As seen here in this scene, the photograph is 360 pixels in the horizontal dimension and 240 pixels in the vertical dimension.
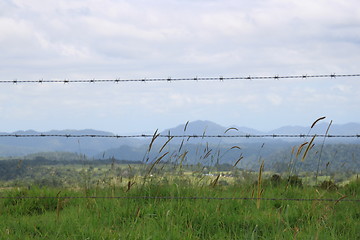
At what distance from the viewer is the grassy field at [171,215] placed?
16.2 ft

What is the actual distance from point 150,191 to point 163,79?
1607 millimetres

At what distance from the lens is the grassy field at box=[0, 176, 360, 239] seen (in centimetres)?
493

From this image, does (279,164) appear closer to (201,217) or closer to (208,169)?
(208,169)

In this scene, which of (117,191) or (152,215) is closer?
(152,215)

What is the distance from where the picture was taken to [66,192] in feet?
22.8

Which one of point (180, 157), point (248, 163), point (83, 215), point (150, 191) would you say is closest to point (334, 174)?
point (248, 163)

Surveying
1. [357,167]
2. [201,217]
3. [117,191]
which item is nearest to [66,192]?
[117,191]

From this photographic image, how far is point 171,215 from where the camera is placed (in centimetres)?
553

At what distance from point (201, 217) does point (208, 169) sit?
179 centimetres

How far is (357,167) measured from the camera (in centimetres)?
739

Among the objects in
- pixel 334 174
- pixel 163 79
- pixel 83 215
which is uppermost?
pixel 163 79

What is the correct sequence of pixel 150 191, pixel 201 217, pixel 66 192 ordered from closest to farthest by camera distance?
1. pixel 201 217
2. pixel 150 191
3. pixel 66 192

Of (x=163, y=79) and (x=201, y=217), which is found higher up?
(x=163, y=79)

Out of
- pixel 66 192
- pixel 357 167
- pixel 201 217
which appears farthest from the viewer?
pixel 357 167
